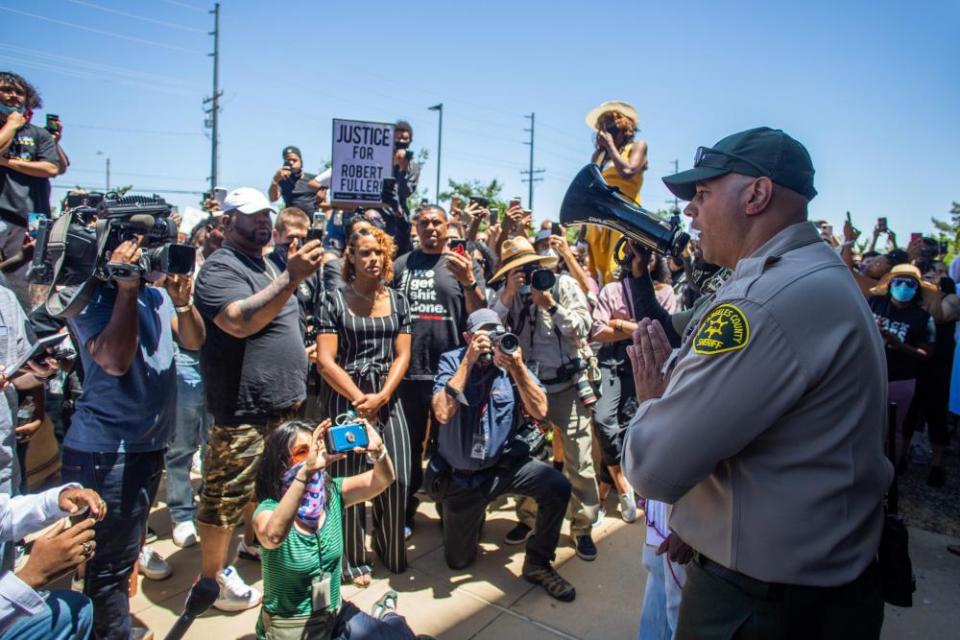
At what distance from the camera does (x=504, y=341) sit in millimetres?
3316

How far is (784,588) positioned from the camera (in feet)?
4.71

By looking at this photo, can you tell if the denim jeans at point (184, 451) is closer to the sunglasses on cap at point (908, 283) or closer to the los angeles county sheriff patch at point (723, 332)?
the los angeles county sheriff patch at point (723, 332)

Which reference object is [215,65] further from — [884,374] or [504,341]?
[884,374]

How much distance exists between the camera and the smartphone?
2.30m

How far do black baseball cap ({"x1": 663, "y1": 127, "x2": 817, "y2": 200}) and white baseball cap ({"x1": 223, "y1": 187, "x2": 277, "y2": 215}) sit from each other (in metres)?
2.35

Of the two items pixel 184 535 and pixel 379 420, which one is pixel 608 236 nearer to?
pixel 379 420

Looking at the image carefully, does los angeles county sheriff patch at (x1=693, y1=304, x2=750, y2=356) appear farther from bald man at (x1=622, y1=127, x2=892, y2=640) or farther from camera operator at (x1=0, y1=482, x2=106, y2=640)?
camera operator at (x1=0, y1=482, x2=106, y2=640)

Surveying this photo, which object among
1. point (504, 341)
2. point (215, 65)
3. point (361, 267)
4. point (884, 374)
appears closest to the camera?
point (884, 374)

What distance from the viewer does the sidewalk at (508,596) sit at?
3070 millimetres

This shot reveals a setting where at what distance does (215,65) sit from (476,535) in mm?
28267

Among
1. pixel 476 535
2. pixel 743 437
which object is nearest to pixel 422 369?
pixel 476 535

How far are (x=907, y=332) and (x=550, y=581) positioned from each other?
386 centimetres

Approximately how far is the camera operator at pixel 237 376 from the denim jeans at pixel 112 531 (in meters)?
0.55

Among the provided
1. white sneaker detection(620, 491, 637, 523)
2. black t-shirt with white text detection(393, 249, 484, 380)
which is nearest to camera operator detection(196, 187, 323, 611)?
black t-shirt with white text detection(393, 249, 484, 380)
